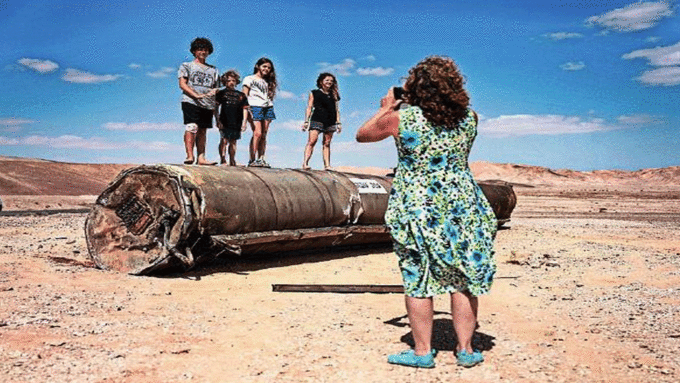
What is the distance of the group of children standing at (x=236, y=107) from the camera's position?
330 inches

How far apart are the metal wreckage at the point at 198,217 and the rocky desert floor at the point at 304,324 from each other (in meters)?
0.28

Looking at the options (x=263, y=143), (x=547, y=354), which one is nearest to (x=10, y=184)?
(x=263, y=143)

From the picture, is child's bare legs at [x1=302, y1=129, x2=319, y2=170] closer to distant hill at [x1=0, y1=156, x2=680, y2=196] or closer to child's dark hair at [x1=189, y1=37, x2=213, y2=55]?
child's dark hair at [x1=189, y1=37, x2=213, y2=55]

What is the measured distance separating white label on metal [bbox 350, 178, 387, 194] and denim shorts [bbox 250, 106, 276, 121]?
1.81 m

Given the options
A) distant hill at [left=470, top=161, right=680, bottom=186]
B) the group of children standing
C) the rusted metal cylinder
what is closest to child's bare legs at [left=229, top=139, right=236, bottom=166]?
the group of children standing

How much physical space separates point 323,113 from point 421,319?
661cm

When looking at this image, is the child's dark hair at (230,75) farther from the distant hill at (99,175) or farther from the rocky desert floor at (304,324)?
the distant hill at (99,175)

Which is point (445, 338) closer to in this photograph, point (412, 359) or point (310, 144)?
point (412, 359)

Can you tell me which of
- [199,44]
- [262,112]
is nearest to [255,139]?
[262,112]

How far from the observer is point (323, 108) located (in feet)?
32.1

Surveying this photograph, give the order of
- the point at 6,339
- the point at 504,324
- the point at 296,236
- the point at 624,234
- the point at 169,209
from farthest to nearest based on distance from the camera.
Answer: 1. the point at 624,234
2. the point at 296,236
3. the point at 169,209
4. the point at 504,324
5. the point at 6,339

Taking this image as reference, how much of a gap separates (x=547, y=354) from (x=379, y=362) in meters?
1.09

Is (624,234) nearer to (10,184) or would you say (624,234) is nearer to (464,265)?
(464,265)

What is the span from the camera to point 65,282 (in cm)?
587
